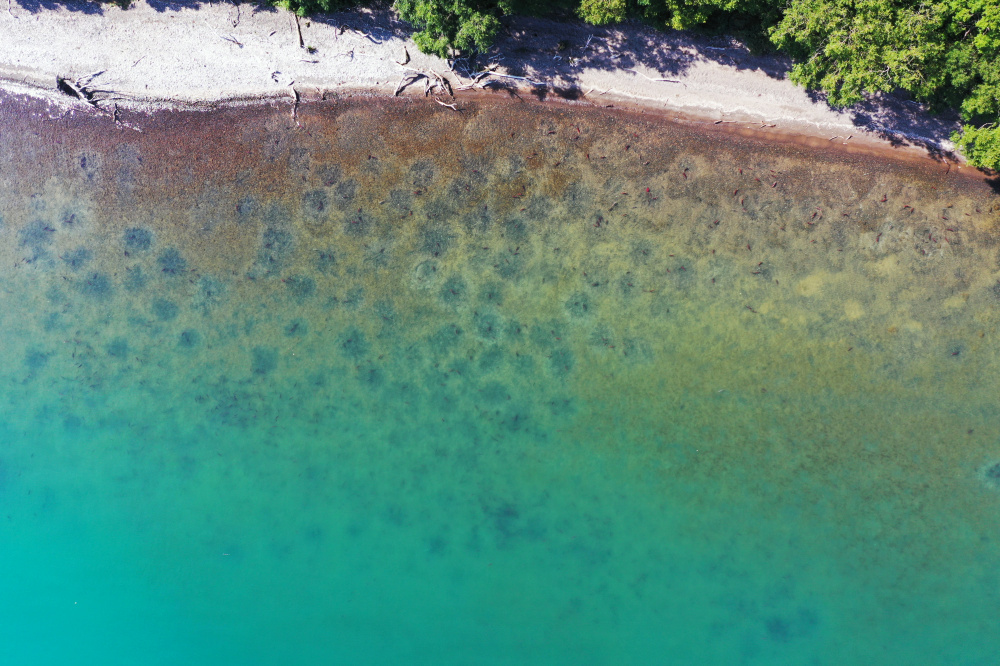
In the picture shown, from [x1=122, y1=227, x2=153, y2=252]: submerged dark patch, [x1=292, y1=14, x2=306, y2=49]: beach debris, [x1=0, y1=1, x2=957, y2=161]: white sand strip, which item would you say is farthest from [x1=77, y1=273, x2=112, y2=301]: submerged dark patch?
[x1=292, y1=14, x2=306, y2=49]: beach debris

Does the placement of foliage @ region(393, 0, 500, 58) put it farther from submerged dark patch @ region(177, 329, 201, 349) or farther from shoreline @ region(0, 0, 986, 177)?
submerged dark patch @ region(177, 329, 201, 349)

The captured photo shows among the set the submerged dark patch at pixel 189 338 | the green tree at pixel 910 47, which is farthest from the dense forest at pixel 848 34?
the submerged dark patch at pixel 189 338

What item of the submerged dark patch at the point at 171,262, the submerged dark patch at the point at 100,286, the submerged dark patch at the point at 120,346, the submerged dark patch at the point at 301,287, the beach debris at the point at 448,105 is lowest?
the submerged dark patch at the point at 120,346

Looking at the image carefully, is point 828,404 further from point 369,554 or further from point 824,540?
point 369,554

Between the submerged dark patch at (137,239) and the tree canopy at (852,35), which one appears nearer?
the tree canopy at (852,35)

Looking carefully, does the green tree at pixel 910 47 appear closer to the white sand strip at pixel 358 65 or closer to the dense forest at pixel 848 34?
the dense forest at pixel 848 34

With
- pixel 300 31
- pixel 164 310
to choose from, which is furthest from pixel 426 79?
pixel 164 310

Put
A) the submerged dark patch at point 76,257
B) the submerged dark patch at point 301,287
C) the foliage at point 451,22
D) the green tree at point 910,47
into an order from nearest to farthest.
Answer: the green tree at point 910,47 < the foliage at point 451,22 < the submerged dark patch at point 301,287 < the submerged dark patch at point 76,257
